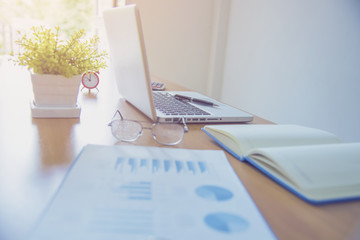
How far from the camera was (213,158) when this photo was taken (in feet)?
2.04

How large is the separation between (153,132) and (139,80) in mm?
161

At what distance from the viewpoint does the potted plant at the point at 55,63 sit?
77 centimetres

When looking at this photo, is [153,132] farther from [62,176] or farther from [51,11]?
[51,11]

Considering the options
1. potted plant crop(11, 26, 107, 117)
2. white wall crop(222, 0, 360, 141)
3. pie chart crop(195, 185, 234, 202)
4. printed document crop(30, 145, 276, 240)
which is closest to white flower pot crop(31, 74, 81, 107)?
potted plant crop(11, 26, 107, 117)

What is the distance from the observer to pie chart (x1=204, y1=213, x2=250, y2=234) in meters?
0.38

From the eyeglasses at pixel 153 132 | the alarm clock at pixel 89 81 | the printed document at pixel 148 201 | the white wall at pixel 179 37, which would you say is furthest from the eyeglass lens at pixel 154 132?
the white wall at pixel 179 37

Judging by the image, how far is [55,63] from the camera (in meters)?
0.79

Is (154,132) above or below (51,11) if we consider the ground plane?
below

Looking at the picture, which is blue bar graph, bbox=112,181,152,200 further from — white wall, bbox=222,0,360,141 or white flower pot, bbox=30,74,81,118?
white wall, bbox=222,0,360,141

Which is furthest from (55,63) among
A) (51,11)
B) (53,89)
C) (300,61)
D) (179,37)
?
(51,11)

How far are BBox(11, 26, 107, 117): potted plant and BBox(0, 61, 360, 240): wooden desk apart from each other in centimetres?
5

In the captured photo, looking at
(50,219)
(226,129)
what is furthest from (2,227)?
(226,129)

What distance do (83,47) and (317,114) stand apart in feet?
6.06

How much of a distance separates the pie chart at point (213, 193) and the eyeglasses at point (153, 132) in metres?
0.23
